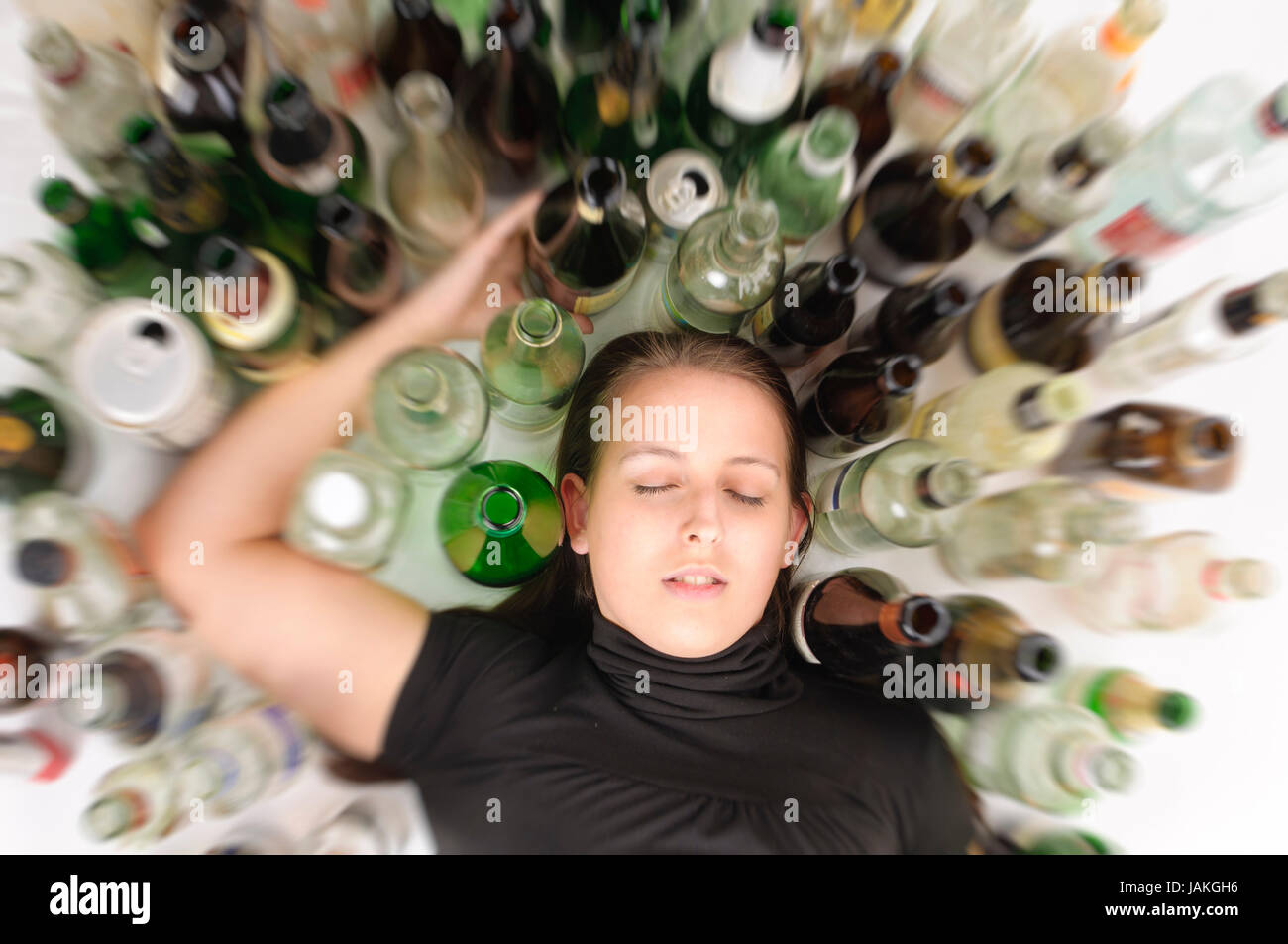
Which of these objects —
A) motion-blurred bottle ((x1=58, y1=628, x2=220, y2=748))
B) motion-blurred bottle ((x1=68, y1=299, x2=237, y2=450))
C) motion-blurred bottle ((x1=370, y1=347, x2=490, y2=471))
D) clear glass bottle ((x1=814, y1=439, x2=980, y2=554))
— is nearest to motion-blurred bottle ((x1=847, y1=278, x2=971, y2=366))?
clear glass bottle ((x1=814, y1=439, x2=980, y2=554))

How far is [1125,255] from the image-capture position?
862mm

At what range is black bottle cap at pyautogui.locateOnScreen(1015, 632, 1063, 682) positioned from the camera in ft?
2.39

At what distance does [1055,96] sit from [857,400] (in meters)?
0.44

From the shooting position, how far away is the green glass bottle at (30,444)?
0.76 metres

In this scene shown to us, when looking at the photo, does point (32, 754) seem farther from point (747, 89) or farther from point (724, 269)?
point (747, 89)

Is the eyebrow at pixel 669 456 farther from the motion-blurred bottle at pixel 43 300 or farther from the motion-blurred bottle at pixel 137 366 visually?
the motion-blurred bottle at pixel 43 300

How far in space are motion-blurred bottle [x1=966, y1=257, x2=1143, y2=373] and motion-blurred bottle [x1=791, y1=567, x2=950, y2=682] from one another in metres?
0.35

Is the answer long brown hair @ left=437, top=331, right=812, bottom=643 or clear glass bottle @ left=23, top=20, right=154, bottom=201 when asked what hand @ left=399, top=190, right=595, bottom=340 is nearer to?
long brown hair @ left=437, top=331, right=812, bottom=643

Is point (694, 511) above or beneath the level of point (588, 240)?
beneath

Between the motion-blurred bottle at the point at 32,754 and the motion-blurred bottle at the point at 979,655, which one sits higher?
the motion-blurred bottle at the point at 979,655

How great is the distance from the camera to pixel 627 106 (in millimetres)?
881

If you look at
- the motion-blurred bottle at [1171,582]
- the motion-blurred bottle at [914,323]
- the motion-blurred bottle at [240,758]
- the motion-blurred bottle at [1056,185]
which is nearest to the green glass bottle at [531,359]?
the motion-blurred bottle at [914,323]

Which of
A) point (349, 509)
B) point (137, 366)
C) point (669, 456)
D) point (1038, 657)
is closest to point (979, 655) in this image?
point (1038, 657)

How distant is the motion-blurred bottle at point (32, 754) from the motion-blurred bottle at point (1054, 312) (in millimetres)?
1280
